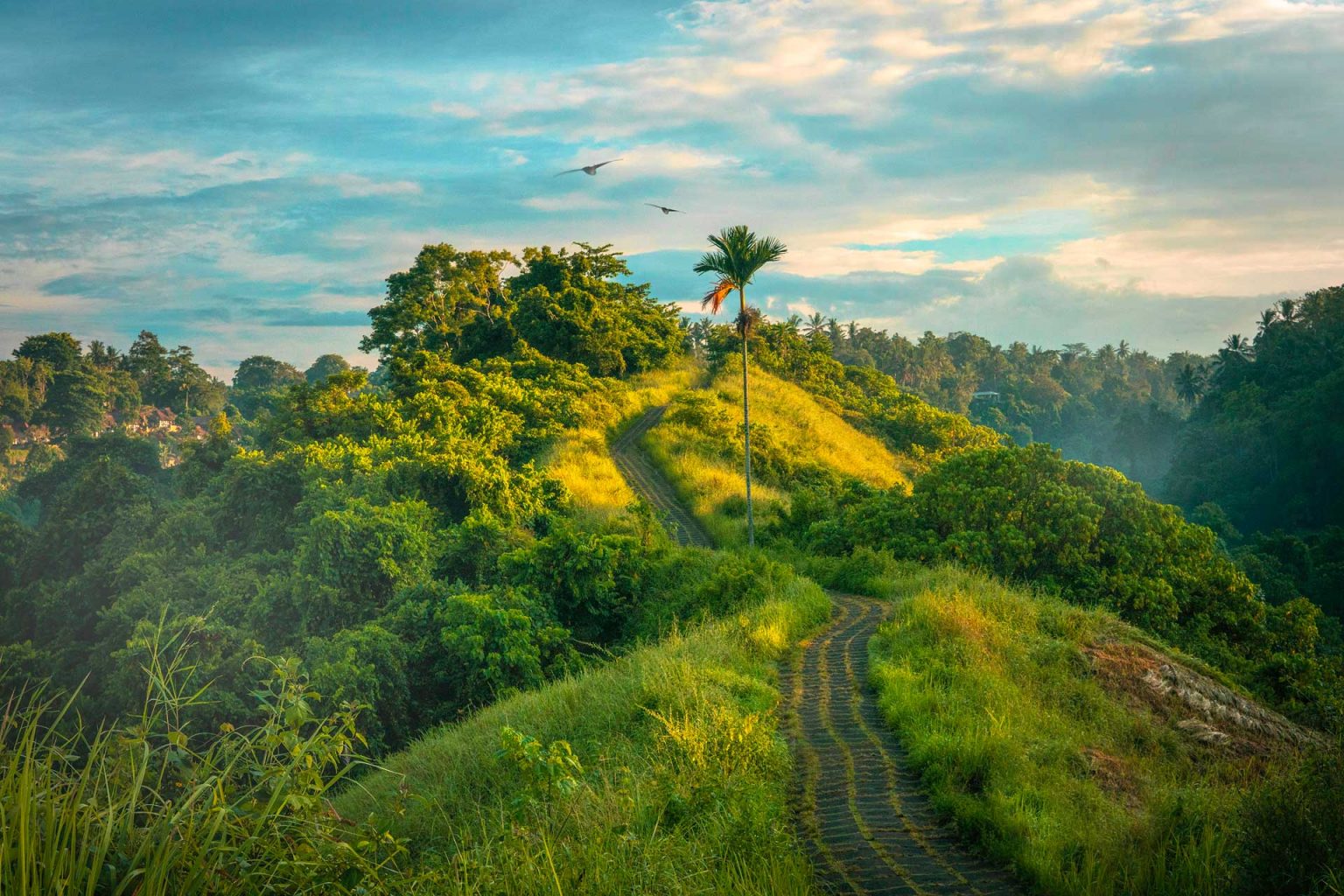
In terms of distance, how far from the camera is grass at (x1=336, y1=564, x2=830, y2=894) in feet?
16.6

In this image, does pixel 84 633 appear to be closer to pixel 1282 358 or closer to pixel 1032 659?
pixel 1032 659

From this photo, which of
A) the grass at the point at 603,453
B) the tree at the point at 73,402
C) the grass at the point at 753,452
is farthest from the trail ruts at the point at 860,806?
the tree at the point at 73,402

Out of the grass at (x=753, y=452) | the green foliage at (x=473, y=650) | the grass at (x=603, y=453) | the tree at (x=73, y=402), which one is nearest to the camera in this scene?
the green foliage at (x=473, y=650)

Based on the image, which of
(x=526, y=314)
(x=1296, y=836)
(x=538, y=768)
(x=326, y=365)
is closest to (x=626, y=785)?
(x=538, y=768)

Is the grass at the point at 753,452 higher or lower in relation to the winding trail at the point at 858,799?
higher

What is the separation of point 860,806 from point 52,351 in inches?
3552

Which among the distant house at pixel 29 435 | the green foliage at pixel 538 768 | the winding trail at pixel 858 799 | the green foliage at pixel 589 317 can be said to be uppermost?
the green foliage at pixel 589 317

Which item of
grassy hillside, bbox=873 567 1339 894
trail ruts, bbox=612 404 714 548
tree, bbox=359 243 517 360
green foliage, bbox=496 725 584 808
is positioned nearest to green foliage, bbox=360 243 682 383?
tree, bbox=359 243 517 360

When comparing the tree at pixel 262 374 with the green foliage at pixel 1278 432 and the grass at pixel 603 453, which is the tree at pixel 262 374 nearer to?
the grass at pixel 603 453

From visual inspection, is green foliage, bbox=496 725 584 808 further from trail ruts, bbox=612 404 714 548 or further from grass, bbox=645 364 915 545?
grass, bbox=645 364 915 545

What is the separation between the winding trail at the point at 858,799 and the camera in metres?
6.47

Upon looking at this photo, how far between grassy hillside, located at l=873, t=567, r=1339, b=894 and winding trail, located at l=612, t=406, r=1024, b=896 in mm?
275

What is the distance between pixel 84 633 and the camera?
90.3 feet

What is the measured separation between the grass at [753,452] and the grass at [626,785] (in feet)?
51.1
